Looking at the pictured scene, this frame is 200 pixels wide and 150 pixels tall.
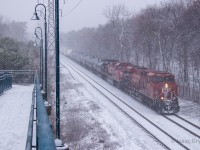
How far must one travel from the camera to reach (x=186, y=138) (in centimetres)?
1841

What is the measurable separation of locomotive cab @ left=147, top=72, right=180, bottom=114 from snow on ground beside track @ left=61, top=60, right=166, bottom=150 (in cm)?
316

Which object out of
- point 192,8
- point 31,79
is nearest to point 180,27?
point 192,8

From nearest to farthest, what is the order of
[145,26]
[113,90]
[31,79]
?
[31,79] → [113,90] → [145,26]

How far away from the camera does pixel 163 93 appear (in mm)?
A: 25703

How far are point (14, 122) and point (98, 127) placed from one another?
9.96 metres

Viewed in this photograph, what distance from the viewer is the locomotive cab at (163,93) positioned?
25.2 meters

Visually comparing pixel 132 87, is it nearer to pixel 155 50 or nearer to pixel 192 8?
pixel 192 8

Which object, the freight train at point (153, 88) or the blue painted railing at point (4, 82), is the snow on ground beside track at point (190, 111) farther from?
the blue painted railing at point (4, 82)

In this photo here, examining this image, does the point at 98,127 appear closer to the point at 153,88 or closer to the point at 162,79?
the point at 153,88

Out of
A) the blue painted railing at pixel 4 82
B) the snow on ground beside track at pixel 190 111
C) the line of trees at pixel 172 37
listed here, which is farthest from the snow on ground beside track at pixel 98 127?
the line of trees at pixel 172 37

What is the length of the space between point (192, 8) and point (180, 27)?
3.81 meters

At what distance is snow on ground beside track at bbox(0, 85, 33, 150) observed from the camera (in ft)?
28.1

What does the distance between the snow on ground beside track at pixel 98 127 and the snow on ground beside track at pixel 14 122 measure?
3.94m

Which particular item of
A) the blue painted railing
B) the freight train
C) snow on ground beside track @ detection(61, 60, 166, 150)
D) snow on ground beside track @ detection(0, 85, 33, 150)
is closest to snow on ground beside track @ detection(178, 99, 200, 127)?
the freight train
